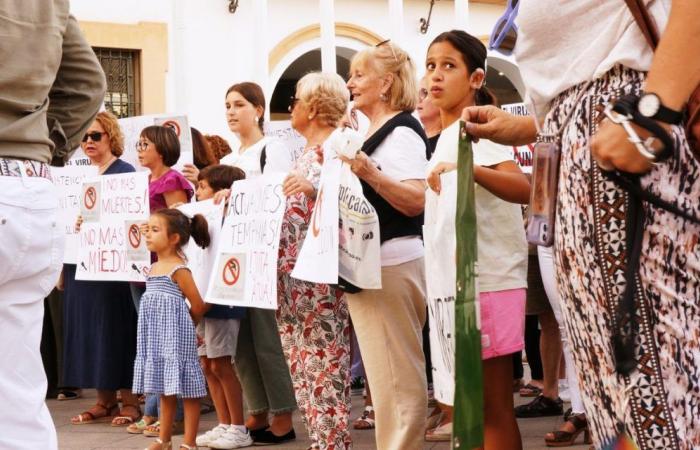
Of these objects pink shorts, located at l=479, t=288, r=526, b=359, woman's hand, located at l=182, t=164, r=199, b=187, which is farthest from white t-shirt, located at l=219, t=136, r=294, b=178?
pink shorts, located at l=479, t=288, r=526, b=359

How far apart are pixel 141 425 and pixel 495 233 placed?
12.1ft

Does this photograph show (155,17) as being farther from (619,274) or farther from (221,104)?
(619,274)

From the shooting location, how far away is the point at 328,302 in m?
5.60

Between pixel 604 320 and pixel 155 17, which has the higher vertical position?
pixel 155 17

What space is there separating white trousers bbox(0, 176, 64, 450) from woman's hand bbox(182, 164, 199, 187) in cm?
445

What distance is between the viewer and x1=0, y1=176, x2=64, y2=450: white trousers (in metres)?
3.21

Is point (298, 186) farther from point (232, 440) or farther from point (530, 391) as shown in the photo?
point (530, 391)

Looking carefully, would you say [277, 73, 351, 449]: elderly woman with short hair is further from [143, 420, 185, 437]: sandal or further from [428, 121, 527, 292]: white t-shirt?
[143, 420, 185, 437]: sandal

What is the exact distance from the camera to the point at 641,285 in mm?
1963

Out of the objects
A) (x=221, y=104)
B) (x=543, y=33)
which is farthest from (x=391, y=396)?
(x=221, y=104)

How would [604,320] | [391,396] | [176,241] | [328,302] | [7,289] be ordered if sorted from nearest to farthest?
[604,320] < [7,289] < [391,396] < [328,302] < [176,241]

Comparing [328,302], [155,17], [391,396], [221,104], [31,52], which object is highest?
[155,17]

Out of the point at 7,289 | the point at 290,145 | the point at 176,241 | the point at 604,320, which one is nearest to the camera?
the point at 604,320

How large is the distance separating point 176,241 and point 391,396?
7.01ft
